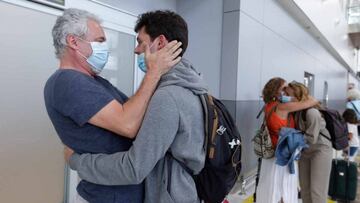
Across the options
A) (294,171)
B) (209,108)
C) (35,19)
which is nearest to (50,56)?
(35,19)

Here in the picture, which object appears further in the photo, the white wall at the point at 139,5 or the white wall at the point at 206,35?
the white wall at the point at 206,35

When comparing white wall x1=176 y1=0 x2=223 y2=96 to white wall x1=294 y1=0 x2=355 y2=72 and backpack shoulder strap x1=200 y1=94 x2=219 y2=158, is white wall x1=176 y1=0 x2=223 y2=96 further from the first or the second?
backpack shoulder strap x1=200 y1=94 x2=219 y2=158

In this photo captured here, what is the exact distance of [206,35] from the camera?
348cm

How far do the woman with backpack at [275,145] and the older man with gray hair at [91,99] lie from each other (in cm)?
193

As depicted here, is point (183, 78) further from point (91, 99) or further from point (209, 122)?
point (91, 99)

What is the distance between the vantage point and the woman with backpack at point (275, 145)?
263cm

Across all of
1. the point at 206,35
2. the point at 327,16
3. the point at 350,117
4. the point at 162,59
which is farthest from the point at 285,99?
the point at 327,16

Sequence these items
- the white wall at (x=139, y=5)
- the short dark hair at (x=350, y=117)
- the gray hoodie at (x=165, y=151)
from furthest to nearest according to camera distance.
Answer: the short dark hair at (x=350, y=117), the white wall at (x=139, y=5), the gray hoodie at (x=165, y=151)

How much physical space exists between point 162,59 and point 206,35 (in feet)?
8.52

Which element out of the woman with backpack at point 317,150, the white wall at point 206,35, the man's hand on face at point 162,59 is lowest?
the woman with backpack at point 317,150

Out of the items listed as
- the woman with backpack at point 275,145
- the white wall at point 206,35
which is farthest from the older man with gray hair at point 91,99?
the white wall at point 206,35

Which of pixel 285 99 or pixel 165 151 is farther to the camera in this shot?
pixel 285 99

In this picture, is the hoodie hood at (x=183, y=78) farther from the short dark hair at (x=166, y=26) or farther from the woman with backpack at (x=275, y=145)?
the woman with backpack at (x=275, y=145)

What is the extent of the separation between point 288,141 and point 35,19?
7.39 feet
